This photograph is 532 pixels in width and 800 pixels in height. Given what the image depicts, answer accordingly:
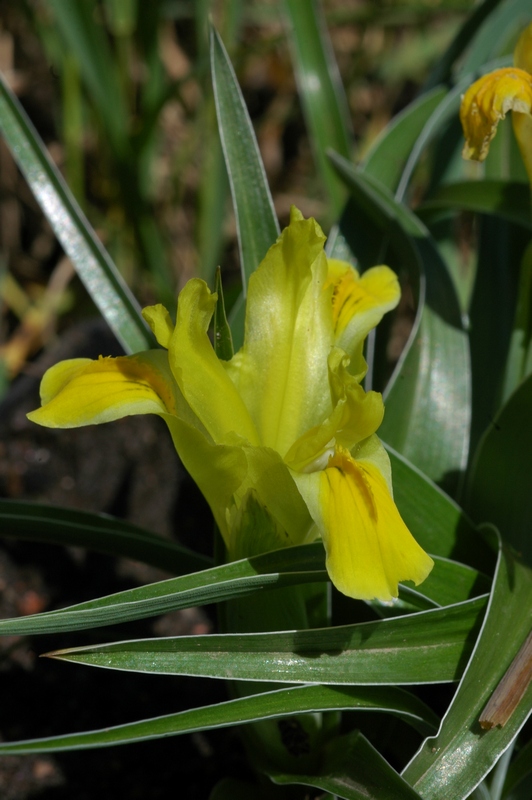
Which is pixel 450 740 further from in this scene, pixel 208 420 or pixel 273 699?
pixel 208 420

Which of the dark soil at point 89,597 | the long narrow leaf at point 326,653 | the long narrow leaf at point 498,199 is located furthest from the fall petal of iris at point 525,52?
the dark soil at point 89,597

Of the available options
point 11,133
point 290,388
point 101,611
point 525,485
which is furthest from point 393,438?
point 11,133

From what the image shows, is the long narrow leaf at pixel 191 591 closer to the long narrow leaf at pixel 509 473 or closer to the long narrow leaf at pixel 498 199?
the long narrow leaf at pixel 509 473

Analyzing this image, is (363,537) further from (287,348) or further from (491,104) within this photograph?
(491,104)

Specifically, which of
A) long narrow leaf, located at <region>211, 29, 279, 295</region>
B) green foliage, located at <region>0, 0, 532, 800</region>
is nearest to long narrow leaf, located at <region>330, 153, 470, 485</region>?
green foliage, located at <region>0, 0, 532, 800</region>

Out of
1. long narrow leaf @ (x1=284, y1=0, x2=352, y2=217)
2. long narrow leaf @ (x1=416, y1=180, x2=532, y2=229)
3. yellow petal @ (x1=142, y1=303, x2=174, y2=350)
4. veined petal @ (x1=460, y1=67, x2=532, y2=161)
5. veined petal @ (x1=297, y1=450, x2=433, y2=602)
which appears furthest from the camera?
long narrow leaf @ (x1=284, y1=0, x2=352, y2=217)

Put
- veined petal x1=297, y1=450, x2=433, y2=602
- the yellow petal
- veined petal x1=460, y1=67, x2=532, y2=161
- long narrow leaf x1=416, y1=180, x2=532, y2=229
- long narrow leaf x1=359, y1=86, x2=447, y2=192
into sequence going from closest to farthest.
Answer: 1. veined petal x1=297, y1=450, x2=433, y2=602
2. the yellow petal
3. veined petal x1=460, y1=67, x2=532, y2=161
4. long narrow leaf x1=416, y1=180, x2=532, y2=229
5. long narrow leaf x1=359, y1=86, x2=447, y2=192

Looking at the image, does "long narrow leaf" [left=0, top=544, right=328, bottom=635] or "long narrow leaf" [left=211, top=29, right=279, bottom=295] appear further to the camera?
"long narrow leaf" [left=211, top=29, right=279, bottom=295]

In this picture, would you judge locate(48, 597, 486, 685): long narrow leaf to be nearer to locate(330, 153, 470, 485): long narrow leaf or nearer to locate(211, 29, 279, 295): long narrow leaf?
locate(330, 153, 470, 485): long narrow leaf
